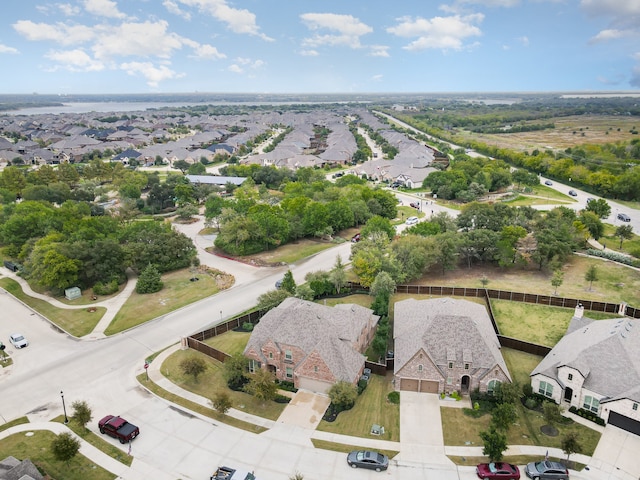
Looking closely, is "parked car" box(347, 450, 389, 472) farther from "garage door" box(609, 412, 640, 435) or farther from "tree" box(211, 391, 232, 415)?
"garage door" box(609, 412, 640, 435)

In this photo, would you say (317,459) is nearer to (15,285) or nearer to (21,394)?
(21,394)

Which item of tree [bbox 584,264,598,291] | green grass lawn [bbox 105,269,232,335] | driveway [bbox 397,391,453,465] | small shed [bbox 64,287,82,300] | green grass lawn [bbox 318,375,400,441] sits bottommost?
driveway [bbox 397,391,453,465]

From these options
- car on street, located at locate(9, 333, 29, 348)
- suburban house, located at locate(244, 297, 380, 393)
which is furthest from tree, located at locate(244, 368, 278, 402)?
car on street, located at locate(9, 333, 29, 348)

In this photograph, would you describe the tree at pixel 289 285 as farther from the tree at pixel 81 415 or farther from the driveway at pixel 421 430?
the tree at pixel 81 415

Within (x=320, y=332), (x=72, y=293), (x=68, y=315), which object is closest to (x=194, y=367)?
(x=320, y=332)

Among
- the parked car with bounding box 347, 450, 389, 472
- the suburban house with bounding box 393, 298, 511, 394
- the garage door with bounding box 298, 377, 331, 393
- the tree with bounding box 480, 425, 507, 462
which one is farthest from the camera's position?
the garage door with bounding box 298, 377, 331, 393

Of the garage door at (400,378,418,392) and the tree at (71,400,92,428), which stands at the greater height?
the tree at (71,400,92,428)
